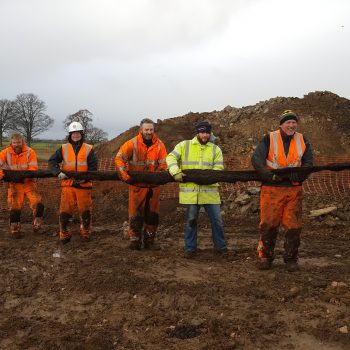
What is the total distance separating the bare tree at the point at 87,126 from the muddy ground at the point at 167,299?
24.0 meters

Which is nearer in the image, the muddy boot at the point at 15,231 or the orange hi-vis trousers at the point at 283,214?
the orange hi-vis trousers at the point at 283,214

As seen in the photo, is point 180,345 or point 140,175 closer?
point 180,345

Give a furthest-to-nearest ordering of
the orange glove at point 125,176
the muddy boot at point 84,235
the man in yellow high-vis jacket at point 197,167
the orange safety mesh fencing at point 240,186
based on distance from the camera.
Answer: the orange safety mesh fencing at point 240,186 → the muddy boot at point 84,235 → the orange glove at point 125,176 → the man in yellow high-vis jacket at point 197,167

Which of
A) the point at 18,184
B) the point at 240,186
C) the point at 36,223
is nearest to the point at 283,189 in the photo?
the point at 36,223

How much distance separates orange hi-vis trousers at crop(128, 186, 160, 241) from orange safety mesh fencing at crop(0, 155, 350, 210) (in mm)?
4309

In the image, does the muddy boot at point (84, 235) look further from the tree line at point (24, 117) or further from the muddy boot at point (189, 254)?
the tree line at point (24, 117)

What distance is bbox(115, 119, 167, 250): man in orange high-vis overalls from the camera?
674 centimetres

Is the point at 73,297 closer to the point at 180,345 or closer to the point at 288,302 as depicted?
the point at 180,345

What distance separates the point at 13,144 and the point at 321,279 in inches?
224

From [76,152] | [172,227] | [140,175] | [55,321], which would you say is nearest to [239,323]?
[55,321]

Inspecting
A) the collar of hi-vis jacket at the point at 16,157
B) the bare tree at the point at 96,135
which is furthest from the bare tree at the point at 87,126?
the collar of hi-vis jacket at the point at 16,157

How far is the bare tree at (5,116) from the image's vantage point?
141ft

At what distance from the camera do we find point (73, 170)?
24.1 feet

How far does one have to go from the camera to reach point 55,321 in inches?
173
